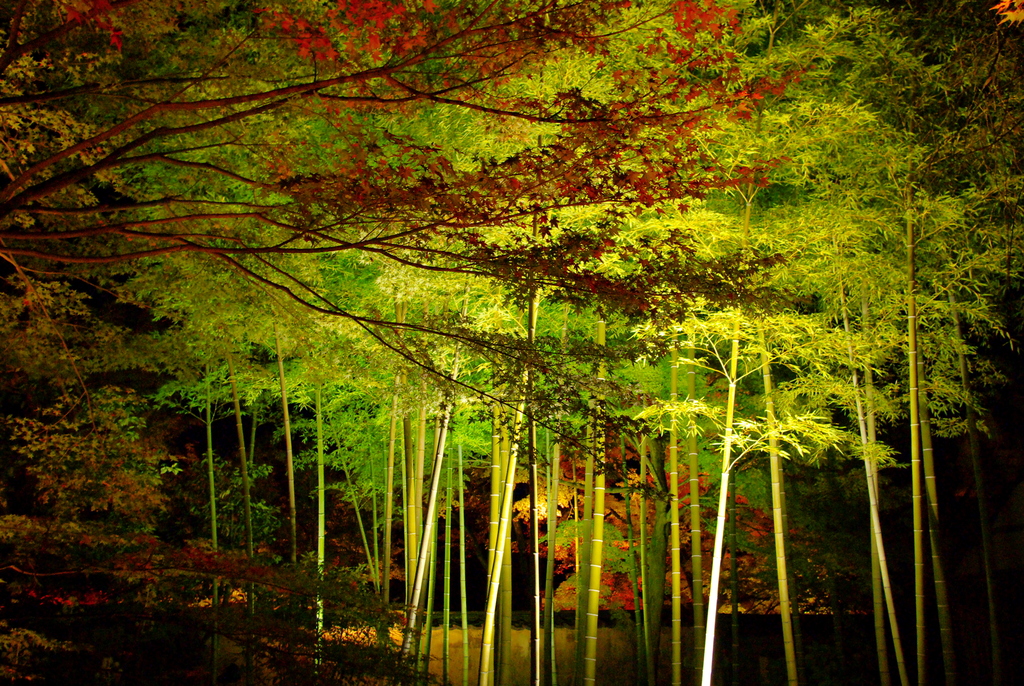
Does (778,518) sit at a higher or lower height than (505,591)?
higher

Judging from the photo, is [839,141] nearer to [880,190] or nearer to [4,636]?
[880,190]

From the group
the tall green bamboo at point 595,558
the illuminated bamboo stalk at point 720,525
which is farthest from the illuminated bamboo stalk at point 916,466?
the tall green bamboo at point 595,558

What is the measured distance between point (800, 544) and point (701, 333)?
166 inches

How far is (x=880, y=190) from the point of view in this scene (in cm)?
571

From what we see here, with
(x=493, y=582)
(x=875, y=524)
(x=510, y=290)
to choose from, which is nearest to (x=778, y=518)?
(x=875, y=524)

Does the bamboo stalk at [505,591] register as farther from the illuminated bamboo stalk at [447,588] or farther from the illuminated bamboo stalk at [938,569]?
the illuminated bamboo stalk at [938,569]

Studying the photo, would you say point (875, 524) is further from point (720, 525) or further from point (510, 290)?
point (510, 290)

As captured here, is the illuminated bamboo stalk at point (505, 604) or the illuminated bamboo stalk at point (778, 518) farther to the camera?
the illuminated bamboo stalk at point (505, 604)

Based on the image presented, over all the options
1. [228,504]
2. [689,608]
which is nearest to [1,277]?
[228,504]

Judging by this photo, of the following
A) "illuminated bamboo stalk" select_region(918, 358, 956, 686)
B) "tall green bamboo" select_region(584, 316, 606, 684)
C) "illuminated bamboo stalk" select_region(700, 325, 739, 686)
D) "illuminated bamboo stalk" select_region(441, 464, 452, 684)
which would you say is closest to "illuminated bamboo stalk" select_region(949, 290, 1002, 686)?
"illuminated bamboo stalk" select_region(918, 358, 956, 686)

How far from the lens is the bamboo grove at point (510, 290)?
3.14 m

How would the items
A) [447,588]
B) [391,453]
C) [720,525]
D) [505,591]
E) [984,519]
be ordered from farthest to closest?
1. [447,588]
2. [391,453]
3. [505,591]
4. [984,519]
5. [720,525]

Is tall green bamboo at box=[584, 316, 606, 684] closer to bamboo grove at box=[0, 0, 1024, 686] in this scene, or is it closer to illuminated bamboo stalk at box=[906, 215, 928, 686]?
bamboo grove at box=[0, 0, 1024, 686]

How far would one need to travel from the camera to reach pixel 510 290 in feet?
11.9
